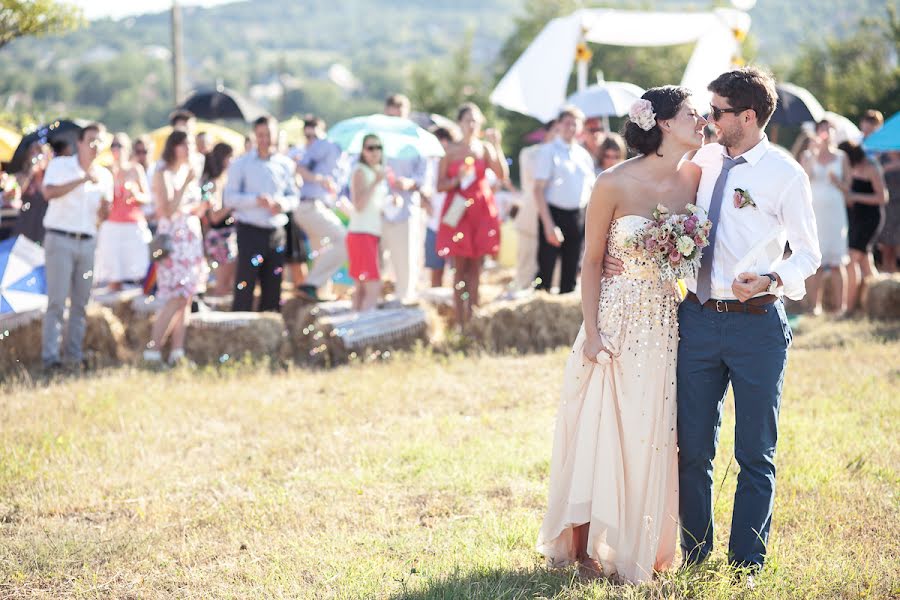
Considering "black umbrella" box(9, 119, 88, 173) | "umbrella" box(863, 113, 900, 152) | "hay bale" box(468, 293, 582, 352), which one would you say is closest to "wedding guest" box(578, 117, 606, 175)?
"hay bale" box(468, 293, 582, 352)

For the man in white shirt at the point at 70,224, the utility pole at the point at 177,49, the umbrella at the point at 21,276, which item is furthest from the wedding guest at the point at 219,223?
the utility pole at the point at 177,49

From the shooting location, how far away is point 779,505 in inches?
208

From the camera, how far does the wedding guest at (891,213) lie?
40.5ft

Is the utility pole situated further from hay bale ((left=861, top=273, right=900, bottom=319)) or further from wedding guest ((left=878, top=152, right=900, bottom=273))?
hay bale ((left=861, top=273, right=900, bottom=319))

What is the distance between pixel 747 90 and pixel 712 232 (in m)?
0.56

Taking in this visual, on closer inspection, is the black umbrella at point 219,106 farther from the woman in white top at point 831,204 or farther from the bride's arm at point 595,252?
the bride's arm at point 595,252

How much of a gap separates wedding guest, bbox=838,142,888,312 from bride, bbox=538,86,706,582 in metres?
7.33

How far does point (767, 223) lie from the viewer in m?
4.06

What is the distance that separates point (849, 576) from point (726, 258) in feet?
4.81

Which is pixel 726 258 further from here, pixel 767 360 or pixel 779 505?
pixel 779 505

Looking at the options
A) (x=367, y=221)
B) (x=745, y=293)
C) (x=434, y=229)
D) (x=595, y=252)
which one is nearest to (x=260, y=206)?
(x=367, y=221)

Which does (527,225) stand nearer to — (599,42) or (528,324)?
(528,324)

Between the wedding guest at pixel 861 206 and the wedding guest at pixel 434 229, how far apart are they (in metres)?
4.25

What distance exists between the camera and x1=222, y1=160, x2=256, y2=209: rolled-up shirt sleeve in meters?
9.89
